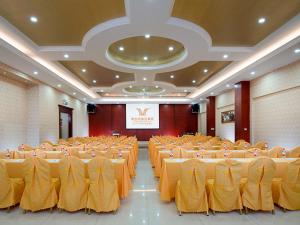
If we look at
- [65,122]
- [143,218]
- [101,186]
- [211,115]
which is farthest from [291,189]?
[65,122]

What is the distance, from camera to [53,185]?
3.97 m

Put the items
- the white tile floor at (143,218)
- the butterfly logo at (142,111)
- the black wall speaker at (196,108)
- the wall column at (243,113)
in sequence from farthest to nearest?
the black wall speaker at (196,108)
the butterfly logo at (142,111)
the wall column at (243,113)
the white tile floor at (143,218)

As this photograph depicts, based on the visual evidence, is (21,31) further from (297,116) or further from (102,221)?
(297,116)

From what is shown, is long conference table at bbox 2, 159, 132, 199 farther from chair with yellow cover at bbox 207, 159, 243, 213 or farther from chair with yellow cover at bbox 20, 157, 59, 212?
chair with yellow cover at bbox 207, 159, 243, 213

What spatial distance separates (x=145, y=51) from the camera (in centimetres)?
806

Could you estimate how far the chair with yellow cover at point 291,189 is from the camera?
3939 millimetres

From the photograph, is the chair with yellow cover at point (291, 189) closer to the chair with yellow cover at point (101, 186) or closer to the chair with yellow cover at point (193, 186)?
the chair with yellow cover at point (193, 186)

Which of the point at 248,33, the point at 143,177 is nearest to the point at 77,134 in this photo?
the point at 143,177

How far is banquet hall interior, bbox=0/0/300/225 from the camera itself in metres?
3.81

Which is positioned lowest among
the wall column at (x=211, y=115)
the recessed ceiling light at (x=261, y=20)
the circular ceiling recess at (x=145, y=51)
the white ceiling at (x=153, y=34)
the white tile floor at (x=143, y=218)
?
the white tile floor at (x=143, y=218)

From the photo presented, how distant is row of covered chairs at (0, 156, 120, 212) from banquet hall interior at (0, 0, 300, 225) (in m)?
0.02

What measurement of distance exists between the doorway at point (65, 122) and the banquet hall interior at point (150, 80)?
1.21m

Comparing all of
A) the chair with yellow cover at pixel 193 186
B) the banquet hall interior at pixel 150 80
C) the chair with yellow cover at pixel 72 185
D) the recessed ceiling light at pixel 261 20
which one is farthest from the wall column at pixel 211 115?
the chair with yellow cover at pixel 72 185

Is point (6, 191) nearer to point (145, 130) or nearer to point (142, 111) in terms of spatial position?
point (142, 111)
